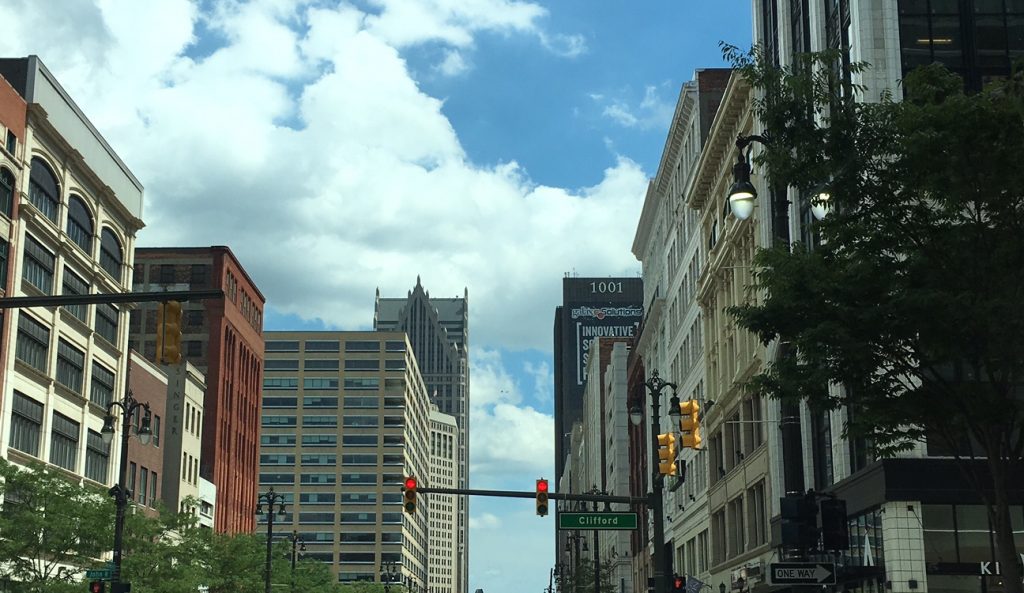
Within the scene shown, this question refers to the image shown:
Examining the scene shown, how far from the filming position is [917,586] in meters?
37.8

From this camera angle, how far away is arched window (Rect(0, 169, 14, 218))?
65.1 meters

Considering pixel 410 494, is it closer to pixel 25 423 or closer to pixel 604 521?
pixel 604 521

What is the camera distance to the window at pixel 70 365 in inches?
2972

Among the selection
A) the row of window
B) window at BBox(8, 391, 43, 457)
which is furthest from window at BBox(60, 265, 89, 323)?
window at BBox(8, 391, 43, 457)

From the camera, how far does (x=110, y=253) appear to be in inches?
3324

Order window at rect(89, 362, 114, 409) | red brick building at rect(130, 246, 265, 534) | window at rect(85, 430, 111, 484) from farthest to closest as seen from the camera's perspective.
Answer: red brick building at rect(130, 246, 265, 534) < window at rect(89, 362, 114, 409) < window at rect(85, 430, 111, 484)

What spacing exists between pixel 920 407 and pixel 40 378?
60631 mm

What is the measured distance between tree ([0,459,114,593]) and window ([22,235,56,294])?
1827 cm

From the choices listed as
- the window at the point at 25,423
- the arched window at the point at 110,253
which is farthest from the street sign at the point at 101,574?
the arched window at the point at 110,253

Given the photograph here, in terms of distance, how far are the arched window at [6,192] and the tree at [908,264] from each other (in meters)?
52.9

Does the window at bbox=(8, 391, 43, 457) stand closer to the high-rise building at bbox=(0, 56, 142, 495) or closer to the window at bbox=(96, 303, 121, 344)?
the high-rise building at bbox=(0, 56, 142, 495)

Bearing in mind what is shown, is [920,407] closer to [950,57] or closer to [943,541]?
[943,541]

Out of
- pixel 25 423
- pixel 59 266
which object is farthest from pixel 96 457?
pixel 59 266

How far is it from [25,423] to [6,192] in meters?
13.0
